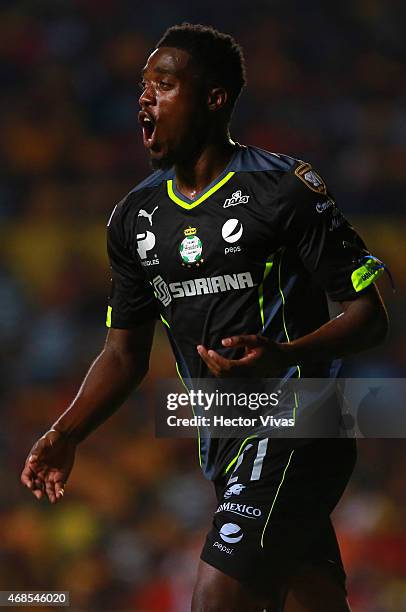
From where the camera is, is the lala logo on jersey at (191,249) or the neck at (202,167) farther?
the neck at (202,167)

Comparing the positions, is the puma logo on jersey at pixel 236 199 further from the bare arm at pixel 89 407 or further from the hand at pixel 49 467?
the hand at pixel 49 467

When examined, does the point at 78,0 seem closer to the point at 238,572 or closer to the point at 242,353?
the point at 242,353

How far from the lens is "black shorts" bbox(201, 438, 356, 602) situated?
9.43ft

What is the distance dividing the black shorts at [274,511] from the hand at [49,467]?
1.57 feet

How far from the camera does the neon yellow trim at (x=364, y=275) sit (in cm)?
306

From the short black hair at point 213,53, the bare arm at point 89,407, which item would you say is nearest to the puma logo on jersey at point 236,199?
the short black hair at point 213,53

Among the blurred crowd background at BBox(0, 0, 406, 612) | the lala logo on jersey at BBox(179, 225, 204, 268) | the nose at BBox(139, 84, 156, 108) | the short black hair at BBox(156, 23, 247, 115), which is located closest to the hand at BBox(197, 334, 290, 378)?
the lala logo on jersey at BBox(179, 225, 204, 268)

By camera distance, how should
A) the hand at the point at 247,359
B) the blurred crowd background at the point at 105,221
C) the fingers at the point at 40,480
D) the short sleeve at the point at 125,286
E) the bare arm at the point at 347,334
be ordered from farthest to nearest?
the blurred crowd background at the point at 105,221, the short sleeve at the point at 125,286, the fingers at the point at 40,480, the bare arm at the point at 347,334, the hand at the point at 247,359

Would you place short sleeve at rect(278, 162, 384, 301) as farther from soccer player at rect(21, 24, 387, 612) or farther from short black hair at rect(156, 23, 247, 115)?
short black hair at rect(156, 23, 247, 115)

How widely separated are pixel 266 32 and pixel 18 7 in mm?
1955

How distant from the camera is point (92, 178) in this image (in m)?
7.50

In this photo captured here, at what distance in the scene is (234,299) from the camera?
124 inches

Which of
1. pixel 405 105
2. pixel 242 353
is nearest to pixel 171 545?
pixel 242 353

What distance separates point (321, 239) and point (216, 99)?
64cm
